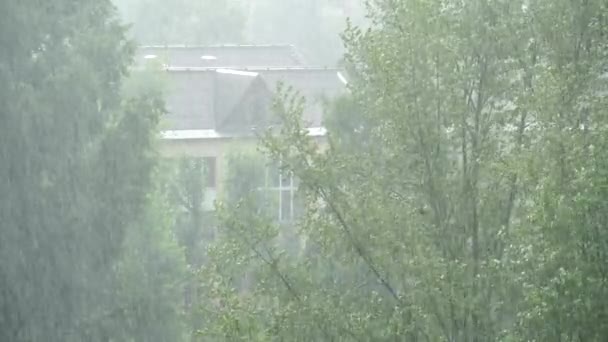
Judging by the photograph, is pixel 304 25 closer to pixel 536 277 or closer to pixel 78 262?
pixel 78 262

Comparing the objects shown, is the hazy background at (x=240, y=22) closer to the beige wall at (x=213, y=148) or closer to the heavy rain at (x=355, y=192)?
the beige wall at (x=213, y=148)

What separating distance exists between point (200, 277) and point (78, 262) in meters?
4.92

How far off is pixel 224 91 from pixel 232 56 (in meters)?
3.34

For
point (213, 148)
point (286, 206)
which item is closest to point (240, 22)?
point (213, 148)

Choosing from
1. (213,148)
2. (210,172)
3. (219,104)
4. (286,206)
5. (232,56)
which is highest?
(232,56)

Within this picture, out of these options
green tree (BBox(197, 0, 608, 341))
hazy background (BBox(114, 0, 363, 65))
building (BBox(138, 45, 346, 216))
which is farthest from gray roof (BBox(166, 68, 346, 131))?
green tree (BBox(197, 0, 608, 341))

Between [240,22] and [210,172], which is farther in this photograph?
[240,22]

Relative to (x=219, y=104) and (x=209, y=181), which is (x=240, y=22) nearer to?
(x=219, y=104)

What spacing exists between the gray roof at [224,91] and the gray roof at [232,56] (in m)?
1.78

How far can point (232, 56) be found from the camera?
2197 centimetres

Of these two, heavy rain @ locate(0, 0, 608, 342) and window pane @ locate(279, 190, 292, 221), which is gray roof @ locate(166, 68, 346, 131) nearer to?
window pane @ locate(279, 190, 292, 221)

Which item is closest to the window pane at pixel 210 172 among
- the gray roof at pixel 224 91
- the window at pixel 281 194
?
the gray roof at pixel 224 91

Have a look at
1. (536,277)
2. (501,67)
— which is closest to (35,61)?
(501,67)

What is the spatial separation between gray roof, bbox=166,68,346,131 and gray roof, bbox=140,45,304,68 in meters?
1.78
